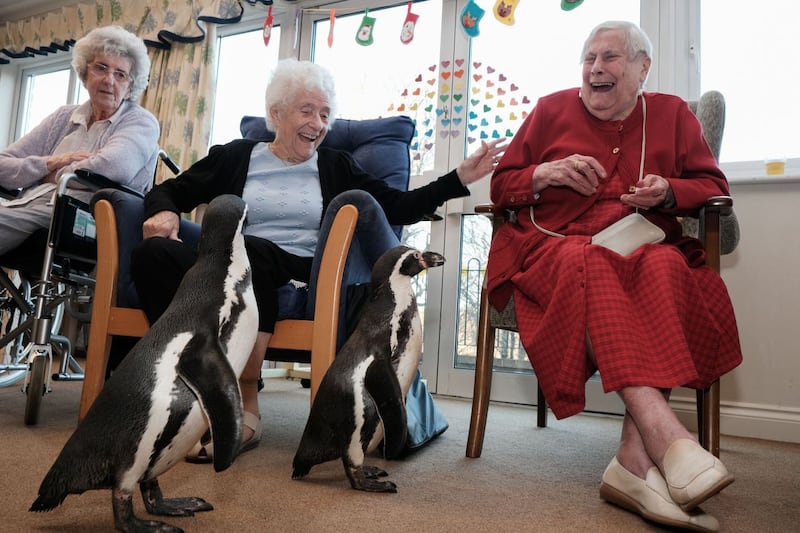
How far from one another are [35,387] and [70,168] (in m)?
0.80

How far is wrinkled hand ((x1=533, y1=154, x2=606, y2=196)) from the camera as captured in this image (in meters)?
1.56

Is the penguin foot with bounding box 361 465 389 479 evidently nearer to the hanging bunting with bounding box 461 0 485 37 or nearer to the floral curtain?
the hanging bunting with bounding box 461 0 485 37

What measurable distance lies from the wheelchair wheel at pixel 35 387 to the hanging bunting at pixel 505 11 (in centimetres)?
254

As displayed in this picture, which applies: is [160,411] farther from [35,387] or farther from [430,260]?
[35,387]

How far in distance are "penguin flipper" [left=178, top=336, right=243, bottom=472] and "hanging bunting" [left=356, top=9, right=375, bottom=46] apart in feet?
9.84

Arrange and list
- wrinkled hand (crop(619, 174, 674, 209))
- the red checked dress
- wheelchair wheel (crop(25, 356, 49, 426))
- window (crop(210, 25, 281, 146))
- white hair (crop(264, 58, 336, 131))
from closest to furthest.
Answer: the red checked dress
wrinkled hand (crop(619, 174, 674, 209))
wheelchair wheel (crop(25, 356, 49, 426))
white hair (crop(264, 58, 336, 131))
window (crop(210, 25, 281, 146))

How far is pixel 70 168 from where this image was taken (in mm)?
2170

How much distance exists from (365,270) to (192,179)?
2.16 ft

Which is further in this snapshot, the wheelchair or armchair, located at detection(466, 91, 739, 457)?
the wheelchair

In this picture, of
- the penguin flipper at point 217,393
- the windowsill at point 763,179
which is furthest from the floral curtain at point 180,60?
the penguin flipper at point 217,393

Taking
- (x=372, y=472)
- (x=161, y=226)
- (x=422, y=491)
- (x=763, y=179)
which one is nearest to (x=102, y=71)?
(x=161, y=226)

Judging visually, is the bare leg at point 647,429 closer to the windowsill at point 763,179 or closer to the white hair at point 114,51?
the windowsill at point 763,179

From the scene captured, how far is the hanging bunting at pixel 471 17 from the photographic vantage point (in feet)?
10.4

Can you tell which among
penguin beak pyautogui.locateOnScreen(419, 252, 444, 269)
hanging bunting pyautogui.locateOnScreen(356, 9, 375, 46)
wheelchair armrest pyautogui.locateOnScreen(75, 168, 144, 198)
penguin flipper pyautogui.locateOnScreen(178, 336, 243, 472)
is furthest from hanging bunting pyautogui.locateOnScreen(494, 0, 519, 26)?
penguin flipper pyautogui.locateOnScreen(178, 336, 243, 472)
